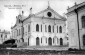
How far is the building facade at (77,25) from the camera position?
25312 mm

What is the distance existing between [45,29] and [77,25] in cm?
1448

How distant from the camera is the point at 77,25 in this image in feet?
87.2

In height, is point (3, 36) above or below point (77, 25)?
below

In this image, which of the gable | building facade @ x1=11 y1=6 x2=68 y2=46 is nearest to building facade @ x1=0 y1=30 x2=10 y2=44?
building facade @ x1=11 y1=6 x2=68 y2=46

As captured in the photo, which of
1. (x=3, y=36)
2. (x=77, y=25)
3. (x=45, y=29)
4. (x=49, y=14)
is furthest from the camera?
(x=3, y=36)

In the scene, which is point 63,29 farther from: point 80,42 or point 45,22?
point 80,42

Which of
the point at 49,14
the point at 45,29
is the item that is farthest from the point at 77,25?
the point at 49,14

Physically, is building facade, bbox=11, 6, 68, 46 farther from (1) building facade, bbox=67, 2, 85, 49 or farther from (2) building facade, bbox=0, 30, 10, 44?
(2) building facade, bbox=0, 30, 10, 44

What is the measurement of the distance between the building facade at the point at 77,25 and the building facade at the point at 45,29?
12.1 meters

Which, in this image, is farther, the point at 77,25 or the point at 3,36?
the point at 3,36

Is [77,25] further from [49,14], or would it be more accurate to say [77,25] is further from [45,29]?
[49,14]

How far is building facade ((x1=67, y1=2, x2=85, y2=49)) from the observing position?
83.0 feet

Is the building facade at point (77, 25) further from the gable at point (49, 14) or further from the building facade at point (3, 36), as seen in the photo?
the building facade at point (3, 36)

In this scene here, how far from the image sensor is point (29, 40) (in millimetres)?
37375
